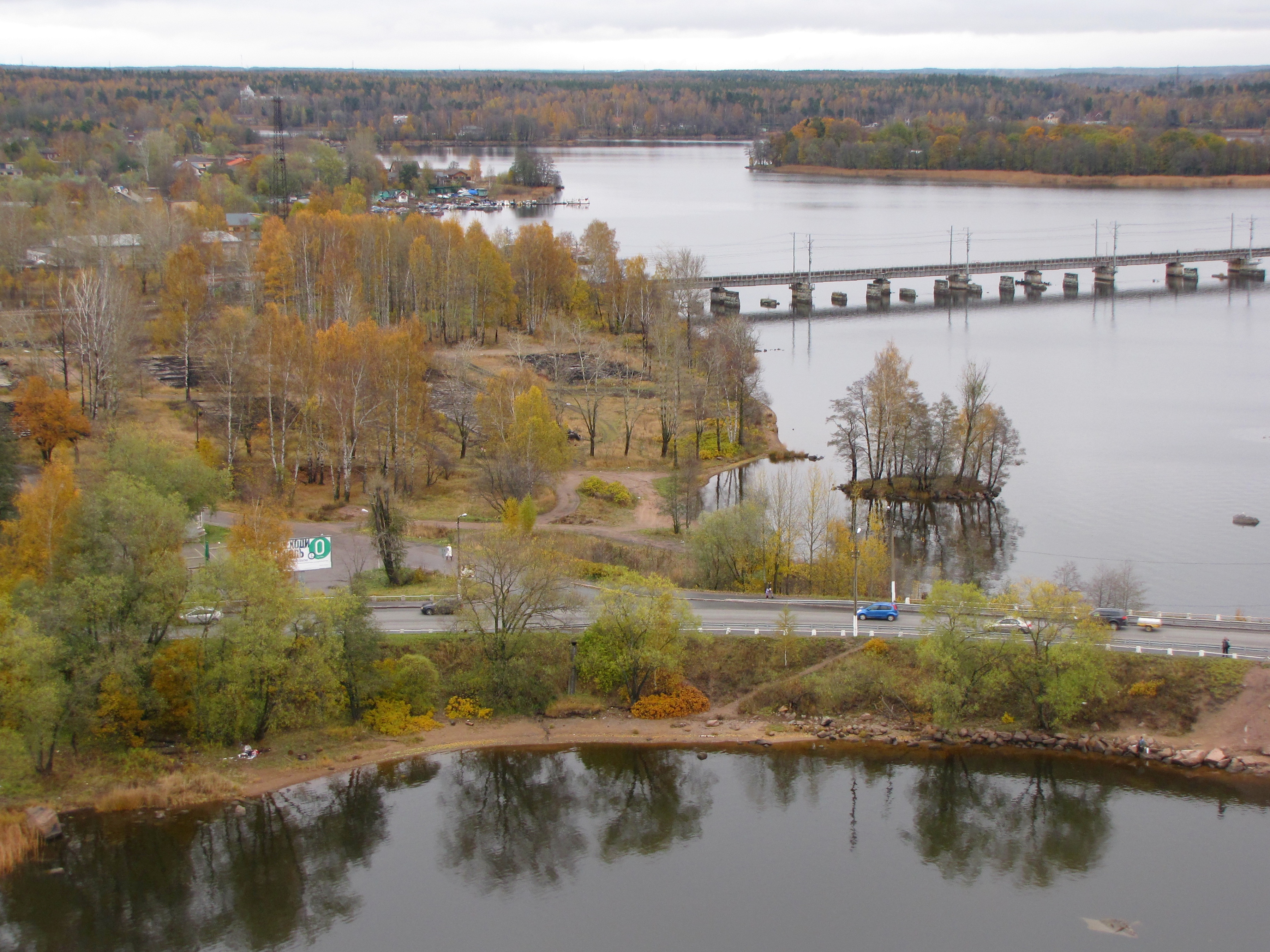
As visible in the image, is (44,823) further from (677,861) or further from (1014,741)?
(1014,741)

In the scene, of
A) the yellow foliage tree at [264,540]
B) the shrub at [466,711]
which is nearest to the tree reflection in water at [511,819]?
→ the shrub at [466,711]

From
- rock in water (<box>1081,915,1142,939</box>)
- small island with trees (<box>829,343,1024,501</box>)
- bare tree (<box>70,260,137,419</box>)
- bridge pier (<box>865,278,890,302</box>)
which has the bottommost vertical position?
rock in water (<box>1081,915,1142,939</box>)

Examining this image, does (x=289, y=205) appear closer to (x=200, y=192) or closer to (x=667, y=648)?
(x=200, y=192)

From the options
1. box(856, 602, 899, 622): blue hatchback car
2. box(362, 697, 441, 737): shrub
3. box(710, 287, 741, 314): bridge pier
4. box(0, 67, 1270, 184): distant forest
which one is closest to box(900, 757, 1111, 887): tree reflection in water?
box(856, 602, 899, 622): blue hatchback car

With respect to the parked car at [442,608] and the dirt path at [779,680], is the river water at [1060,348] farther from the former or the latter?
the parked car at [442,608]

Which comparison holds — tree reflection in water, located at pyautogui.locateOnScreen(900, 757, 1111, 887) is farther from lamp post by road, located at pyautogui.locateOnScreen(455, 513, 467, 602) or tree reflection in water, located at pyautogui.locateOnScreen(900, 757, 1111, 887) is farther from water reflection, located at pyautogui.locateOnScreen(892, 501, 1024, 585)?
water reflection, located at pyautogui.locateOnScreen(892, 501, 1024, 585)

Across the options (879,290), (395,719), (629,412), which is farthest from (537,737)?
(879,290)
